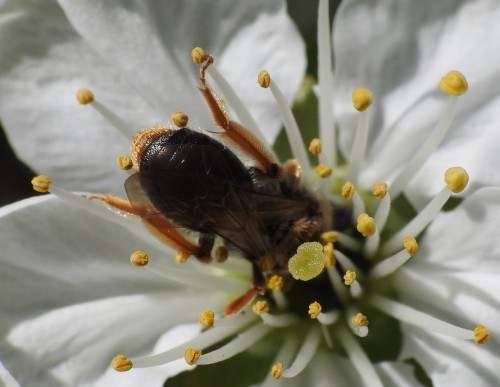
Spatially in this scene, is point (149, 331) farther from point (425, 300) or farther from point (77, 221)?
point (425, 300)

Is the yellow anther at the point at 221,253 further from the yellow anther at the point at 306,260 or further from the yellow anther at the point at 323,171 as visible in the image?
the yellow anther at the point at 323,171

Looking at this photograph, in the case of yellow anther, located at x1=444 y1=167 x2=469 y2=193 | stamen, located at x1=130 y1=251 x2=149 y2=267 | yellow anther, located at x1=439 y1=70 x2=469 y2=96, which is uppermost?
stamen, located at x1=130 y1=251 x2=149 y2=267

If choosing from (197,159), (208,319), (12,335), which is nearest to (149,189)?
(197,159)

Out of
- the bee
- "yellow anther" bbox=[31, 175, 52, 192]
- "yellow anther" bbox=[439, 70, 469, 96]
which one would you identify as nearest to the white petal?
"yellow anther" bbox=[439, 70, 469, 96]

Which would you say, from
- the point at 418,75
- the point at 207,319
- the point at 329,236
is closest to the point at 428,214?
the point at 329,236

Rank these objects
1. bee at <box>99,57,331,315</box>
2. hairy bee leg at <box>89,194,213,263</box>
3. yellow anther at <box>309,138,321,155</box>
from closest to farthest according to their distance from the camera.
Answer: bee at <box>99,57,331,315</box> → hairy bee leg at <box>89,194,213,263</box> → yellow anther at <box>309,138,321,155</box>

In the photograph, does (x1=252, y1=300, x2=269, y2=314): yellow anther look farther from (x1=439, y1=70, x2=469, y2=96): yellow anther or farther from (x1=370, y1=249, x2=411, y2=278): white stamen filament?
(x1=439, y1=70, x2=469, y2=96): yellow anther
